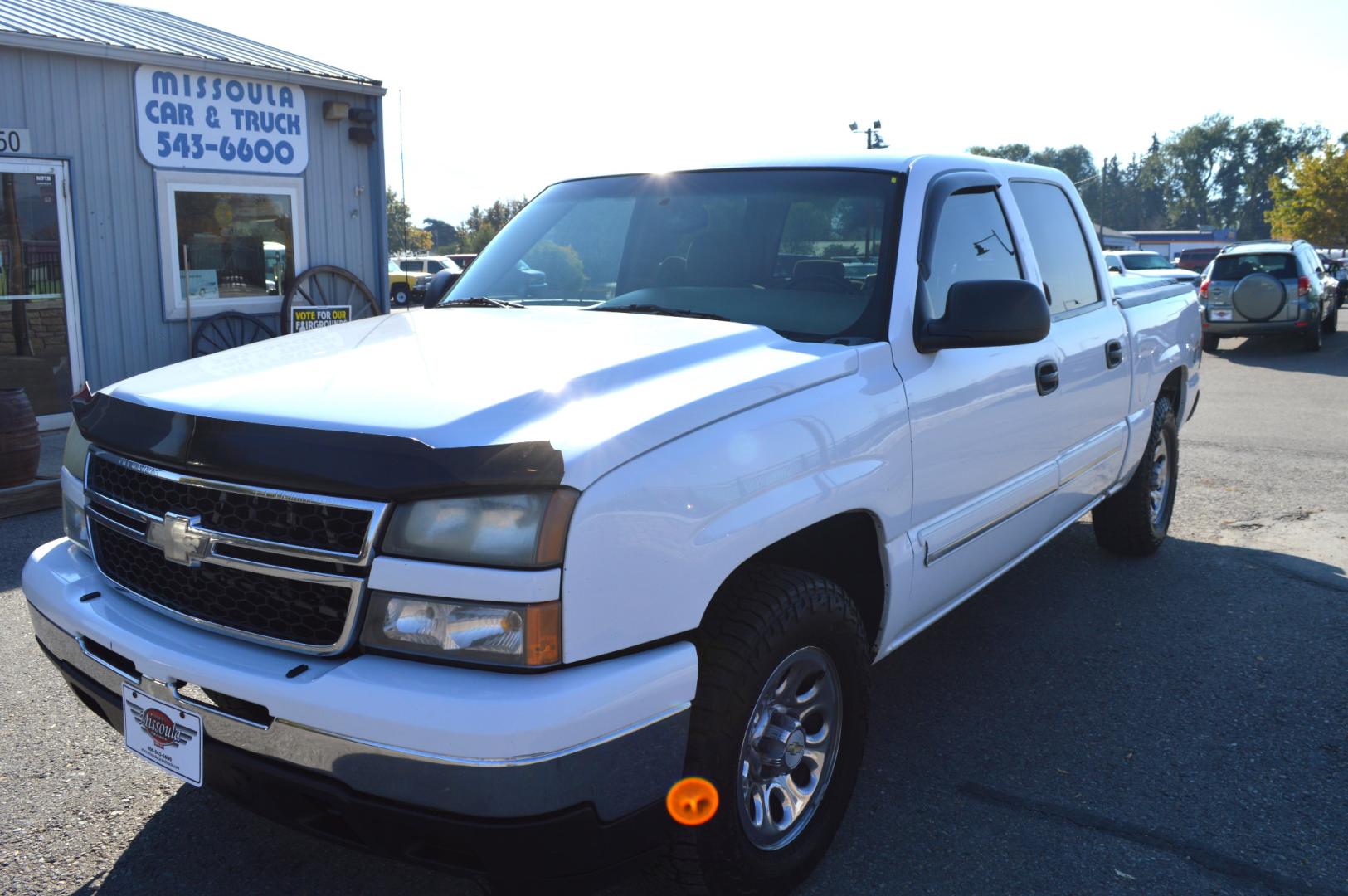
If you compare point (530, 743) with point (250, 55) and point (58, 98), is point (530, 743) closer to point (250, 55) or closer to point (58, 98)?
point (58, 98)

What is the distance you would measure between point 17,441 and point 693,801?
586cm

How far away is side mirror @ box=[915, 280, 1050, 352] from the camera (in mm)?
2977

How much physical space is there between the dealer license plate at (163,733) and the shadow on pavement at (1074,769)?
0.55 metres

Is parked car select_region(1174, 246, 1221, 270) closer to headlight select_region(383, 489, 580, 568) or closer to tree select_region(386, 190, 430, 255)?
tree select_region(386, 190, 430, 255)

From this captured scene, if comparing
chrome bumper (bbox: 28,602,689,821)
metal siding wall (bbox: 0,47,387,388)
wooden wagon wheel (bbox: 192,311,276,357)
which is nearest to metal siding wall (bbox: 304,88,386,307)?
metal siding wall (bbox: 0,47,387,388)

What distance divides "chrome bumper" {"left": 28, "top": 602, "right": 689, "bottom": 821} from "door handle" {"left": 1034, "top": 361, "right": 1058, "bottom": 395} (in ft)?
6.91

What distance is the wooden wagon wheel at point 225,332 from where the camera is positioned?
10375mm

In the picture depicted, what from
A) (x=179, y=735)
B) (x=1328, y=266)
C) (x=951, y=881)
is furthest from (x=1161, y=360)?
(x=1328, y=266)

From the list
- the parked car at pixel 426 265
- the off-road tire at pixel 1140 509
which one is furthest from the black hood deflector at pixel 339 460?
the parked car at pixel 426 265

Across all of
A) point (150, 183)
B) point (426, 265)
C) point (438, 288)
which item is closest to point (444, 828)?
point (438, 288)

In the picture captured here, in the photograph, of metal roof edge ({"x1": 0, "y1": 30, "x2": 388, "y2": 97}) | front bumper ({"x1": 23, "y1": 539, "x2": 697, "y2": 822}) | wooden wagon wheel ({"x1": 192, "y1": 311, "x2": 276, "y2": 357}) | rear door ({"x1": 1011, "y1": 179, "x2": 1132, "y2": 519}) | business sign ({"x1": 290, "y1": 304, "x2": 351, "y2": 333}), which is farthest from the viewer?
business sign ({"x1": 290, "y1": 304, "x2": 351, "y2": 333})

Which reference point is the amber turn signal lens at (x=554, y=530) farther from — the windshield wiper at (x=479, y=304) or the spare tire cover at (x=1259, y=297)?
the spare tire cover at (x=1259, y=297)

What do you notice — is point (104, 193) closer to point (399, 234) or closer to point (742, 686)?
point (742, 686)

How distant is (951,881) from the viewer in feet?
9.13
